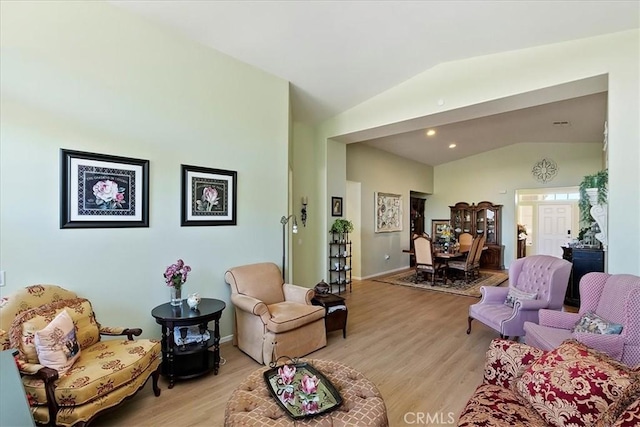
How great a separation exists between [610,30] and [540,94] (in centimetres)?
76

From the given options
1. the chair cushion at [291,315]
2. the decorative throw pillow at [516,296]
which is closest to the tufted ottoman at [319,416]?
the chair cushion at [291,315]

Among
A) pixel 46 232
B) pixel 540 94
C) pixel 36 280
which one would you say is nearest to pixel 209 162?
pixel 46 232

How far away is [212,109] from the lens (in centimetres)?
359

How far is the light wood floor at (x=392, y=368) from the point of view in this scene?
2371 millimetres

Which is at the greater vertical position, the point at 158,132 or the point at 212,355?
the point at 158,132

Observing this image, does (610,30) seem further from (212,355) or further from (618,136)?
(212,355)

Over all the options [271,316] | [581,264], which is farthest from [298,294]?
[581,264]

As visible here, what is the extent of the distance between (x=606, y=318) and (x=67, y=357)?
3940 mm

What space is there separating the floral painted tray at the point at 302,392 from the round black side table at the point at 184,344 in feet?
3.62

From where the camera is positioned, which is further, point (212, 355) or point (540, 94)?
point (540, 94)

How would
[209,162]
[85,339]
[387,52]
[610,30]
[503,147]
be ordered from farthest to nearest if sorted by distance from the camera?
[503,147] → [387,52] → [209,162] → [610,30] → [85,339]

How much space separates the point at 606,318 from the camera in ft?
8.23

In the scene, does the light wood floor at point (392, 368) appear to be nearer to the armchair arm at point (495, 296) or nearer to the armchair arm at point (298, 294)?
the armchair arm at point (495, 296)

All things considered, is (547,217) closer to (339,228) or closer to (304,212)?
(339,228)
